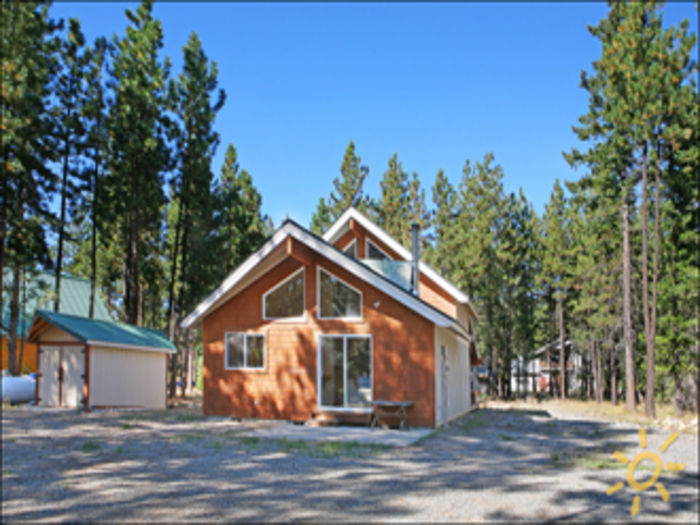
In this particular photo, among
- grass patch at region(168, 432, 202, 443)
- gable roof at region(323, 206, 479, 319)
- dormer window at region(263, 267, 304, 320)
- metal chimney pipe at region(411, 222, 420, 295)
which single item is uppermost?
gable roof at region(323, 206, 479, 319)

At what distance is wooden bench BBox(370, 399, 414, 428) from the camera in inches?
579

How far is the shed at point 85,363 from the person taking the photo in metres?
19.5

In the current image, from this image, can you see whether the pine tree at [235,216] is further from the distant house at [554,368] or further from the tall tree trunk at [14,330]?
the distant house at [554,368]

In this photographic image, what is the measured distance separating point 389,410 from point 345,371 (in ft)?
5.04

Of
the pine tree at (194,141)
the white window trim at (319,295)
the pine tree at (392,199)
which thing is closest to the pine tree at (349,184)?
the pine tree at (392,199)

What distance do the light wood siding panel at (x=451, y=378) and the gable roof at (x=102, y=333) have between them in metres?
10.9

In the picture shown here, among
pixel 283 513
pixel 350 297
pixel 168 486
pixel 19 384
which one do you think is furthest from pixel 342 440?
pixel 19 384

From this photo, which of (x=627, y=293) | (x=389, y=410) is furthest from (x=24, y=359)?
(x=627, y=293)

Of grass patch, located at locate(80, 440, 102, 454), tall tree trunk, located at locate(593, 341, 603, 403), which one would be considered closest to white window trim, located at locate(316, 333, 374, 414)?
grass patch, located at locate(80, 440, 102, 454)

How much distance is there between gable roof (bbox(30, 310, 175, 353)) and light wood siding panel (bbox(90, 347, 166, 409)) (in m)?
0.36

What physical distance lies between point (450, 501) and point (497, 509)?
639mm

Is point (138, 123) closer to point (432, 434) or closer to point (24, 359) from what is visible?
point (24, 359)

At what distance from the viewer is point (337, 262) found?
15523 mm

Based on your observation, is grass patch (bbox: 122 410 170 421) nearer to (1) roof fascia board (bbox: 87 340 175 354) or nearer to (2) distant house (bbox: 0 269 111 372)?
(1) roof fascia board (bbox: 87 340 175 354)
